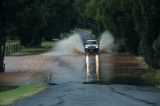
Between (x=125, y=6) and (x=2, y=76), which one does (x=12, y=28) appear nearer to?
(x=2, y=76)

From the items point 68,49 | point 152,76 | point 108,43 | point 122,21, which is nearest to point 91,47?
point 108,43

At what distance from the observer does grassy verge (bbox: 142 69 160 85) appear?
2877cm

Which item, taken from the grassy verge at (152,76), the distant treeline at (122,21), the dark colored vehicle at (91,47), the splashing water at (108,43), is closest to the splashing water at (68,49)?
the dark colored vehicle at (91,47)

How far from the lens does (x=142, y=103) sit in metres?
16.9

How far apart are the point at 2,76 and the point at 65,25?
233 ft

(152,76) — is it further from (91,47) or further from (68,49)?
(68,49)

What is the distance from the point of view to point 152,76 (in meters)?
31.8

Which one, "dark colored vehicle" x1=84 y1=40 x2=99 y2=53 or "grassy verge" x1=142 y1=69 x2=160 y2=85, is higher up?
"dark colored vehicle" x1=84 y1=40 x2=99 y2=53

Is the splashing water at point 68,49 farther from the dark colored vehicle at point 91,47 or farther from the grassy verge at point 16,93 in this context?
the grassy verge at point 16,93

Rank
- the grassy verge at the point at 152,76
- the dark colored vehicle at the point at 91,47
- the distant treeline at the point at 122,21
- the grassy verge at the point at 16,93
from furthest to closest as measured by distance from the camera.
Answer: the dark colored vehicle at the point at 91,47, the distant treeline at the point at 122,21, the grassy verge at the point at 152,76, the grassy verge at the point at 16,93

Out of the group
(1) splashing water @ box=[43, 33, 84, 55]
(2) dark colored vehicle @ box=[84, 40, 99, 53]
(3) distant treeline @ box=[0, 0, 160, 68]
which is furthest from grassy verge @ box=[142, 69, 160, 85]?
(2) dark colored vehicle @ box=[84, 40, 99, 53]

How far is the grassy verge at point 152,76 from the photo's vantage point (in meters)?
28.8

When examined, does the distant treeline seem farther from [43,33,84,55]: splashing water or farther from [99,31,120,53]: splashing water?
[43,33,84,55]: splashing water

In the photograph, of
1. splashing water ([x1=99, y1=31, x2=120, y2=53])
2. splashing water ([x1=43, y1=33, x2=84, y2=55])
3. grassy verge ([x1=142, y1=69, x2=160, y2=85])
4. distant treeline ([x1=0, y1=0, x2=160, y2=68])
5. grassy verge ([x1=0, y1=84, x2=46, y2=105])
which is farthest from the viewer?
splashing water ([x1=99, y1=31, x2=120, y2=53])
